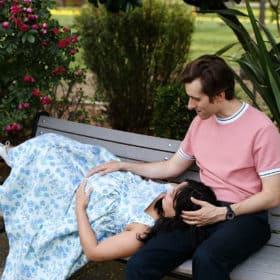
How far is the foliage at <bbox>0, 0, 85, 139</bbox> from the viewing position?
175 inches

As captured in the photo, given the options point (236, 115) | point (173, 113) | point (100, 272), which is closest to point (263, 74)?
point (236, 115)

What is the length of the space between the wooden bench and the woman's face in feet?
0.78

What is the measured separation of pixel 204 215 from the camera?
296 centimetres

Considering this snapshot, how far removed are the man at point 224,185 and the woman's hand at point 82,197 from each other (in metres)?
0.44

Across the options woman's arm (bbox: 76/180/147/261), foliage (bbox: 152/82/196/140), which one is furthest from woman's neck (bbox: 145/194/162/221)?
foliage (bbox: 152/82/196/140)

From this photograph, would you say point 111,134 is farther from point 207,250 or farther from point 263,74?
point 207,250

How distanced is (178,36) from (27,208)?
372 centimetres

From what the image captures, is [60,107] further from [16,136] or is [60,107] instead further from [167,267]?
[167,267]

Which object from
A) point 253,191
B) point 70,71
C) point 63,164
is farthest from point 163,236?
point 70,71

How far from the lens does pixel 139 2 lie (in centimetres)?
430

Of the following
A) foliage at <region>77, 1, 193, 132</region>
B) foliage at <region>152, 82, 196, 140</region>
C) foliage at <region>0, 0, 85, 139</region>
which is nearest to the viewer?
foliage at <region>0, 0, 85, 139</region>

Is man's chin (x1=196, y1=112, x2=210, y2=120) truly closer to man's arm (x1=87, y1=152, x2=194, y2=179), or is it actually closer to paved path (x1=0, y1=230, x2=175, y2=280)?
man's arm (x1=87, y1=152, x2=194, y2=179)

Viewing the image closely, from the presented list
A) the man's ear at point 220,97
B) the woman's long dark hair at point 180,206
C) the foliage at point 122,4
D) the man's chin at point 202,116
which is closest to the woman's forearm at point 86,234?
the woman's long dark hair at point 180,206

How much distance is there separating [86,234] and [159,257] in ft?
1.29
